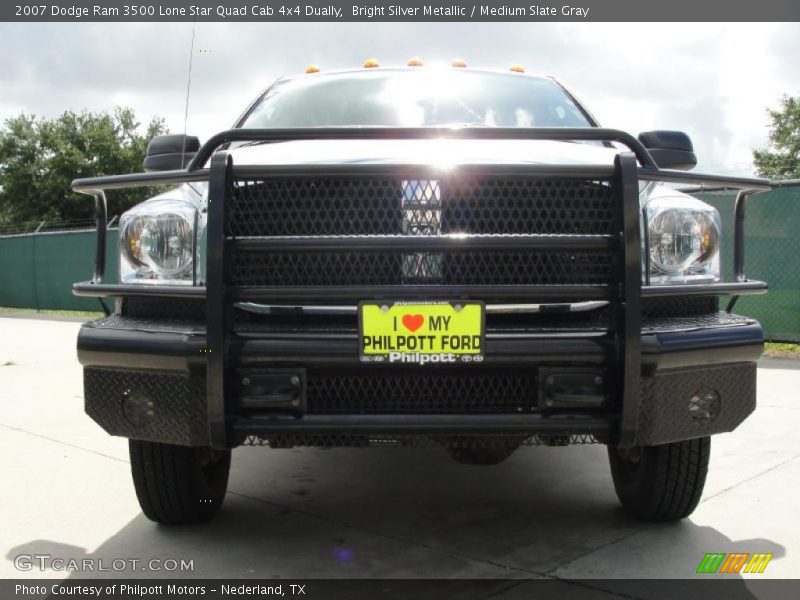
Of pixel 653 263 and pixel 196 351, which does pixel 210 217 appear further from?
pixel 653 263

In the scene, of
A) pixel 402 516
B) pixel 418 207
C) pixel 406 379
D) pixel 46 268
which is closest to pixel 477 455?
pixel 402 516

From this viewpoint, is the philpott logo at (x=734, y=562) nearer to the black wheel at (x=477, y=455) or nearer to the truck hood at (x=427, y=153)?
the black wheel at (x=477, y=455)

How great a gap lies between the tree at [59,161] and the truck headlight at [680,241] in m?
49.9

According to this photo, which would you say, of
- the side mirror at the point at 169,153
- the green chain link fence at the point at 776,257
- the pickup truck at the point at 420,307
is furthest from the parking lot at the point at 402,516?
the green chain link fence at the point at 776,257

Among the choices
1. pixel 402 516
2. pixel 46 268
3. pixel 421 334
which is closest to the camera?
pixel 421 334

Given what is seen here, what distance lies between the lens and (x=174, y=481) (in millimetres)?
3230

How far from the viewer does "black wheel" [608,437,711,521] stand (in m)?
3.23

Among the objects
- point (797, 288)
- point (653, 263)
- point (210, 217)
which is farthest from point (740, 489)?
point (797, 288)

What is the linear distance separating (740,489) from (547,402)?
1.84 m

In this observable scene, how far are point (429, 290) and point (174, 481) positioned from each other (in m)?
1.39

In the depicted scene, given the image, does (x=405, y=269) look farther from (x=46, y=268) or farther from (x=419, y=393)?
(x=46, y=268)

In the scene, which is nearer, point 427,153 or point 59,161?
point 427,153

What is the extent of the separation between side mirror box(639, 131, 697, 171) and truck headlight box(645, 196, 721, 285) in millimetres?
745

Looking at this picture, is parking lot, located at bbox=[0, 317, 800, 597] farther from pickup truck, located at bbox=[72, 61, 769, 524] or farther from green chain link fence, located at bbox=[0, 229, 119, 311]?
green chain link fence, located at bbox=[0, 229, 119, 311]
